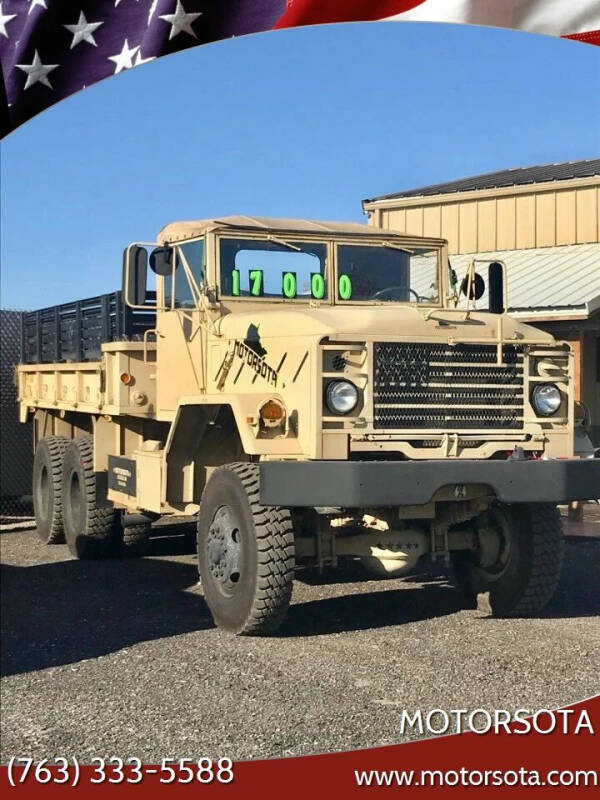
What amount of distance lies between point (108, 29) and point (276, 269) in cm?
161

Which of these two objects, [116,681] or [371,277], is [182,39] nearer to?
[371,277]

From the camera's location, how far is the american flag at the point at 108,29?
12.1ft

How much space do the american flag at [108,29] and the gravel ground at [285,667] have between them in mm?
2155

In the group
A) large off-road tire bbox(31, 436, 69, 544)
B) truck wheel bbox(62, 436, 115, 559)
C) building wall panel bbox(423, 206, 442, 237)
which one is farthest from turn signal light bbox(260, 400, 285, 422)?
large off-road tire bbox(31, 436, 69, 544)

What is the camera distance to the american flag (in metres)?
3.70

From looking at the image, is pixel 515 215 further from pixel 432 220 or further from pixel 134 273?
pixel 134 273

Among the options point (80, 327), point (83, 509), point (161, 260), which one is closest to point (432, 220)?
point (161, 260)

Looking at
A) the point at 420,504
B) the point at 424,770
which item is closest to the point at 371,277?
the point at 420,504

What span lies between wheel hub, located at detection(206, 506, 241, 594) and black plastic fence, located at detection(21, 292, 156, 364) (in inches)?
49.1

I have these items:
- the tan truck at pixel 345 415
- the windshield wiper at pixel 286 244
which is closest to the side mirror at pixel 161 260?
the tan truck at pixel 345 415

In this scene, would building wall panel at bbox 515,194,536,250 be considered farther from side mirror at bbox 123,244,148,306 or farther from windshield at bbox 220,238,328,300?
side mirror at bbox 123,244,148,306

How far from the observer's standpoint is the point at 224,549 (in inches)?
192

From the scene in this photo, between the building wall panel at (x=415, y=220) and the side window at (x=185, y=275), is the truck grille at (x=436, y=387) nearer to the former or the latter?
the building wall panel at (x=415, y=220)

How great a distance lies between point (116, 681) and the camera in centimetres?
414
